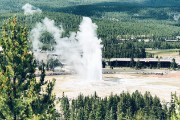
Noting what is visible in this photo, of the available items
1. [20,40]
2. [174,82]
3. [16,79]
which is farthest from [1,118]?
[174,82]

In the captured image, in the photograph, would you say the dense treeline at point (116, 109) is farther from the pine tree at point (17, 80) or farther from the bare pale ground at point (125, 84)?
the pine tree at point (17, 80)

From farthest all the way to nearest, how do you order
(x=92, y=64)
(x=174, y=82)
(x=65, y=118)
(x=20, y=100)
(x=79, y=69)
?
(x=79, y=69), (x=92, y=64), (x=174, y=82), (x=65, y=118), (x=20, y=100)

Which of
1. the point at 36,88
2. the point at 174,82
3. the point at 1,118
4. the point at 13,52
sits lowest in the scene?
the point at 174,82

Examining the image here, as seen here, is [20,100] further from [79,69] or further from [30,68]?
[79,69]

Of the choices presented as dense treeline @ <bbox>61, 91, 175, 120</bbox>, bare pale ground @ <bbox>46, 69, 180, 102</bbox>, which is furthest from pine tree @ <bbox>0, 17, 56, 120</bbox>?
bare pale ground @ <bbox>46, 69, 180, 102</bbox>

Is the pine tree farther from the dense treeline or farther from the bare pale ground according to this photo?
the bare pale ground

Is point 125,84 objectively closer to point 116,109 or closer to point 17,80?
point 116,109

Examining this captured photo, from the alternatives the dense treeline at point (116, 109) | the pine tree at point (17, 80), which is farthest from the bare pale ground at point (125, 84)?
the pine tree at point (17, 80)
